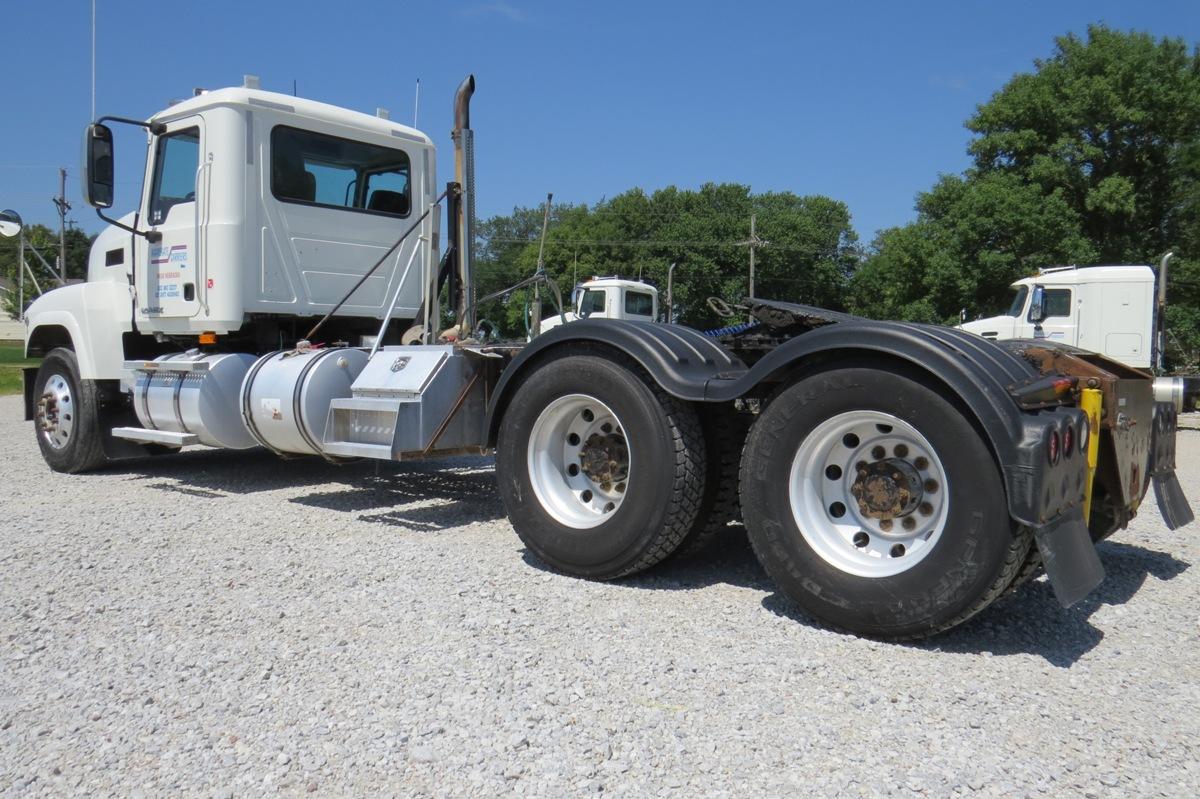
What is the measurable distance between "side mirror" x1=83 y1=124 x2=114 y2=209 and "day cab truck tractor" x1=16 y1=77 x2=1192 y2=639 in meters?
0.02

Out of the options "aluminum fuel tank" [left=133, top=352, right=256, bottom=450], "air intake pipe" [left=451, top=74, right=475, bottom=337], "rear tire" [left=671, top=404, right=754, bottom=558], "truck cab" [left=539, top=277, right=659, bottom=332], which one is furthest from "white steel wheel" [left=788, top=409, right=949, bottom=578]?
"truck cab" [left=539, top=277, right=659, bottom=332]

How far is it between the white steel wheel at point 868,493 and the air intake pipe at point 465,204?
321 cm

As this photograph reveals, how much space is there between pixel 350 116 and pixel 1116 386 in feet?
19.2

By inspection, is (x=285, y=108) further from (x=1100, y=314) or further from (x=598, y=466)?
(x=1100, y=314)

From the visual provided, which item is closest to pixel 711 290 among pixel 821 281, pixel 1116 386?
pixel 821 281

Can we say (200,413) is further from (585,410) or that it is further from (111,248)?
(585,410)

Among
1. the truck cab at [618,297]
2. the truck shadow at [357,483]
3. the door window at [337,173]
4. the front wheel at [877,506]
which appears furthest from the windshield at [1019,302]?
the front wheel at [877,506]

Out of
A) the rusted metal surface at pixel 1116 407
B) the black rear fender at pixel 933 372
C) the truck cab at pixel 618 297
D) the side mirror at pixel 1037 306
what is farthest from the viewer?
the truck cab at pixel 618 297

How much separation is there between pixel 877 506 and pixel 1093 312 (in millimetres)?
12726

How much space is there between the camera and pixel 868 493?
12.0 ft

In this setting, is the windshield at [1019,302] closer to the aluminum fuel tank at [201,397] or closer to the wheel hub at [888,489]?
the aluminum fuel tank at [201,397]

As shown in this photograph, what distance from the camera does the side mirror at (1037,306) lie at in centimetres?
1403

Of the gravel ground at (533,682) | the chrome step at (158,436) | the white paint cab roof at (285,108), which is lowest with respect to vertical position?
the gravel ground at (533,682)

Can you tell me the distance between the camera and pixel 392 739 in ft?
9.04
